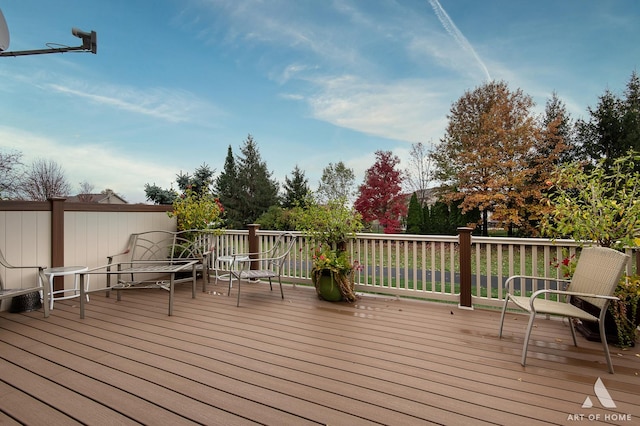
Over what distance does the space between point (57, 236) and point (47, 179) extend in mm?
16380

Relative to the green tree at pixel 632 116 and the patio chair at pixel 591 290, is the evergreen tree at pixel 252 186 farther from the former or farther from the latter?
the patio chair at pixel 591 290

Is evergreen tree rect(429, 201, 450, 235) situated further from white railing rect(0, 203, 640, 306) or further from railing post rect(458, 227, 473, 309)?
railing post rect(458, 227, 473, 309)

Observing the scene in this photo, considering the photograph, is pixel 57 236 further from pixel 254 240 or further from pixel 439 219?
pixel 439 219

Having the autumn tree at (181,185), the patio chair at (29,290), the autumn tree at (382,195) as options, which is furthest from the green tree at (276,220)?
the patio chair at (29,290)

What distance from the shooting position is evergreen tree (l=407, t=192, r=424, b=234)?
15852mm

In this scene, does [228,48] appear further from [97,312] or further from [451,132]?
[451,132]

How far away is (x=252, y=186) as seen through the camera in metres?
21.8

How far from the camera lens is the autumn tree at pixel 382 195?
14.1 metres

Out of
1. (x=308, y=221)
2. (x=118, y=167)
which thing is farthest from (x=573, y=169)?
(x=118, y=167)

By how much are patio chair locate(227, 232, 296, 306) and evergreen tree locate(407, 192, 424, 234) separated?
37.8ft

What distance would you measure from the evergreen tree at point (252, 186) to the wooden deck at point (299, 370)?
→ 18.1m

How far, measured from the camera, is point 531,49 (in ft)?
30.1

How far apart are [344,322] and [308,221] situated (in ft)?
5.06

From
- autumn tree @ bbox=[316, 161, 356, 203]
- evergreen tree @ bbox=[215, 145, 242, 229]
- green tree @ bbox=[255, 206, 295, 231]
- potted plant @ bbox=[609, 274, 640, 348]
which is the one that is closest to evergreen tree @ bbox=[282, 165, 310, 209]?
autumn tree @ bbox=[316, 161, 356, 203]
